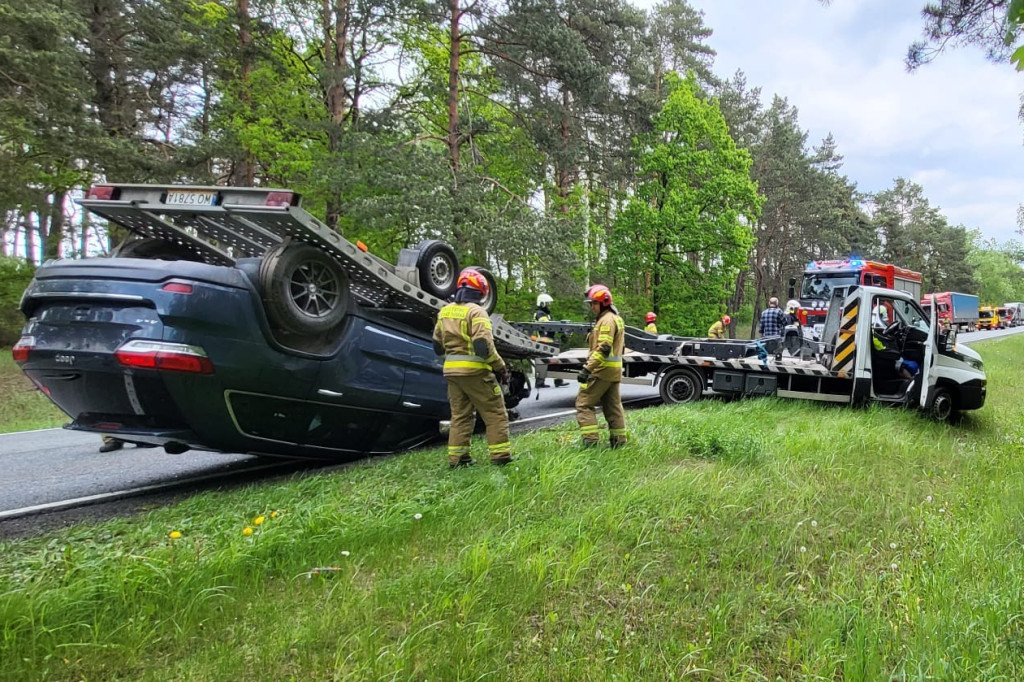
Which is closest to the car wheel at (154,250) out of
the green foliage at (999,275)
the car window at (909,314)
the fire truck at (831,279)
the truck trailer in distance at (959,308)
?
the car window at (909,314)

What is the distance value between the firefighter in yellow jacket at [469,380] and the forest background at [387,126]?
8462 millimetres

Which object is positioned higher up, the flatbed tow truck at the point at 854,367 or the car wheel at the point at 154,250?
the car wheel at the point at 154,250

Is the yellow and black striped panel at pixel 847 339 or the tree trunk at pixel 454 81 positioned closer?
the yellow and black striped panel at pixel 847 339

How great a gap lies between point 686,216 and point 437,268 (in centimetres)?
1794

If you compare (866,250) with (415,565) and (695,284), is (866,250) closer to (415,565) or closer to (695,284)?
(695,284)

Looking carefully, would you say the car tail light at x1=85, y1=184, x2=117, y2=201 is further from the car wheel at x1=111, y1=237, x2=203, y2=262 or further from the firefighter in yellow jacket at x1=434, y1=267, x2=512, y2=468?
the firefighter in yellow jacket at x1=434, y1=267, x2=512, y2=468

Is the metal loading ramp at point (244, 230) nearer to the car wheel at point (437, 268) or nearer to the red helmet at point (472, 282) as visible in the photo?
the car wheel at point (437, 268)

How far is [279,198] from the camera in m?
3.78

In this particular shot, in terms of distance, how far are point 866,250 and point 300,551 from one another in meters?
49.4

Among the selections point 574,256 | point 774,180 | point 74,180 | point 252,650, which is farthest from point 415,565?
point 774,180

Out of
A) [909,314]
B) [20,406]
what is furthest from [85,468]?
[909,314]

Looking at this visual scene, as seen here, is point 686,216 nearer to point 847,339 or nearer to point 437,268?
point 847,339

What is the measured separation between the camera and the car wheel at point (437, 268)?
553 centimetres

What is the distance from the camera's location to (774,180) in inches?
1191
